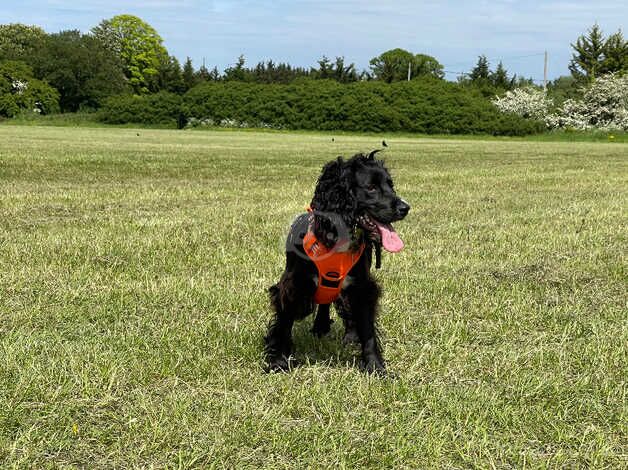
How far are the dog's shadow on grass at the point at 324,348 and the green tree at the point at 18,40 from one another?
74.0 metres

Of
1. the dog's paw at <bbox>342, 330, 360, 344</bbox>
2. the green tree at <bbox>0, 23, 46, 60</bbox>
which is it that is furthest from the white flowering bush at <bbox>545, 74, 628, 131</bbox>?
the green tree at <bbox>0, 23, 46, 60</bbox>

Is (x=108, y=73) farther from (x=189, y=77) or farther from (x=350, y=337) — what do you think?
(x=350, y=337)

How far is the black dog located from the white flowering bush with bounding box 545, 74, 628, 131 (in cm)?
4791

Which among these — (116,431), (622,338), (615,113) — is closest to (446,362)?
(622,338)

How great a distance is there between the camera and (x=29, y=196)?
9.19 metres

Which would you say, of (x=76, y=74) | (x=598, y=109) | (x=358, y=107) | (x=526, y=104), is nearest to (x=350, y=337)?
(x=358, y=107)

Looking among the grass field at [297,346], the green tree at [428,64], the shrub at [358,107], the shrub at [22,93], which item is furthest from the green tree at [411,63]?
the grass field at [297,346]

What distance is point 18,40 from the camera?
8188 cm

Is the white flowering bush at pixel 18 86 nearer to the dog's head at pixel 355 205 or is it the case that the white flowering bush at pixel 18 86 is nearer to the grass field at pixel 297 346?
the grass field at pixel 297 346

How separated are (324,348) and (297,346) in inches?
6.4

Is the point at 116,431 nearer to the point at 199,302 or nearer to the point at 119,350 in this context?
the point at 119,350

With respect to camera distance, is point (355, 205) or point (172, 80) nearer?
point (355, 205)

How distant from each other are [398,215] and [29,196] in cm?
754

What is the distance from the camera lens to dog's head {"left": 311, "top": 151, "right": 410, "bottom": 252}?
3143 millimetres
